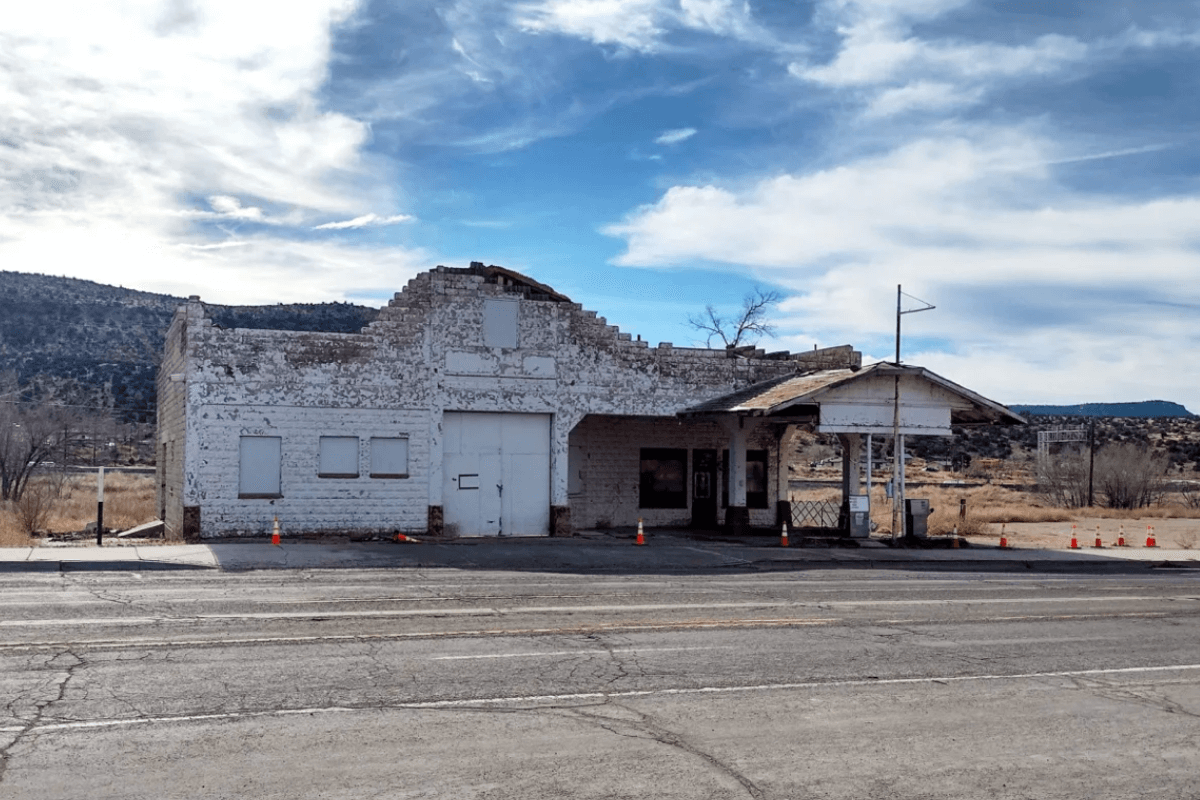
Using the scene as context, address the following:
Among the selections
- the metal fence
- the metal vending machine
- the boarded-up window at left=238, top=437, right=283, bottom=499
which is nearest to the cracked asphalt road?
the boarded-up window at left=238, top=437, right=283, bottom=499

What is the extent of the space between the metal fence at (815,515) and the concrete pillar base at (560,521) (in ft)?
29.1

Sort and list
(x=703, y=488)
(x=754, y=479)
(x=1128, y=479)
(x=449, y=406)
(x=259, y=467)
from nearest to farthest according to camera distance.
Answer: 1. (x=259, y=467)
2. (x=449, y=406)
3. (x=703, y=488)
4. (x=754, y=479)
5. (x=1128, y=479)

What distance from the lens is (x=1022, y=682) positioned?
10.9 meters

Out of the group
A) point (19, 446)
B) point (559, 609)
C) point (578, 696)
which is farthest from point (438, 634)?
point (19, 446)

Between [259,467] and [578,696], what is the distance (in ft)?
58.0

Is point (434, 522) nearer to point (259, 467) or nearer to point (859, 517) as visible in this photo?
point (259, 467)

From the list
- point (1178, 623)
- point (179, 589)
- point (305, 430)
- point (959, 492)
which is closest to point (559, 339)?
point (305, 430)

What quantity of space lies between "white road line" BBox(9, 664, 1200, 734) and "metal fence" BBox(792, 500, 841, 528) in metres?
22.7

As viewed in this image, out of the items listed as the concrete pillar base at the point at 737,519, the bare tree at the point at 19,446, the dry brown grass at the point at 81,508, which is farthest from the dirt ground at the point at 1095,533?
the bare tree at the point at 19,446

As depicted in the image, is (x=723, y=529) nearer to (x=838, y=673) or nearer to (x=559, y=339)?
(x=559, y=339)

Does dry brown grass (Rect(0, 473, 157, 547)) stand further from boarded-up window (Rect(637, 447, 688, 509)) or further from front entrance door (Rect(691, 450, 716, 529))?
front entrance door (Rect(691, 450, 716, 529))

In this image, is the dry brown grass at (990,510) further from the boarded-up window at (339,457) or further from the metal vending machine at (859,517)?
the boarded-up window at (339,457)

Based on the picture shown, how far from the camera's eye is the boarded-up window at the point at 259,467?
25.7 m

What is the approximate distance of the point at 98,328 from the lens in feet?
316
